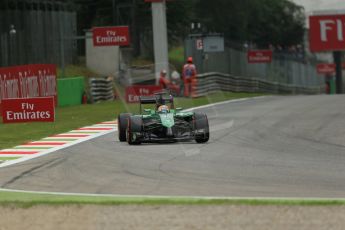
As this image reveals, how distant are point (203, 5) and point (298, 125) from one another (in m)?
37.8

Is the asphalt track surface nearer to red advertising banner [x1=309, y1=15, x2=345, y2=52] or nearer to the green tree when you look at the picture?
red advertising banner [x1=309, y1=15, x2=345, y2=52]

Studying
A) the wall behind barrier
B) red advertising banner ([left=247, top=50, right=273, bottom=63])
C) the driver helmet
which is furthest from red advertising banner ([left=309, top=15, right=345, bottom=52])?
the driver helmet

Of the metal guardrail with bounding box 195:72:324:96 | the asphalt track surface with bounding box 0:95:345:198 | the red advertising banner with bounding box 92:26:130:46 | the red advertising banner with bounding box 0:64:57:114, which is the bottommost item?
the asphalt track surface with bounding box 0:95:345:198

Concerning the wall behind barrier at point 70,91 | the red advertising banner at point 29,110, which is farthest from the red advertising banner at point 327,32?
the red advertising banner at point 29,110

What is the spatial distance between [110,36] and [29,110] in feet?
61.1

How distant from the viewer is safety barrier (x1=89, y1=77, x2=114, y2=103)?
35.5m

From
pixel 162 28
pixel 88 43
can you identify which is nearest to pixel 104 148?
pixel 162 28

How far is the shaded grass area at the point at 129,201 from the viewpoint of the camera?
839 cm

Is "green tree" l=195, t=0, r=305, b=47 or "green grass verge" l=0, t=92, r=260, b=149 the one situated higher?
"green tree" l=195, t=0, r=305, b=47

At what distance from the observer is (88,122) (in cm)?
2222

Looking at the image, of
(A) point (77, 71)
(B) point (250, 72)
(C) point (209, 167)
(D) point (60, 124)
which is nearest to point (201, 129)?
(C) point (209, 167)

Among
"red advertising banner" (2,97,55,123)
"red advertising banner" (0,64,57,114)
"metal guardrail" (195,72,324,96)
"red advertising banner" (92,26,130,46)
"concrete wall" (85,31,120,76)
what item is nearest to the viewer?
"red advertising banner" (2,97,55,123)

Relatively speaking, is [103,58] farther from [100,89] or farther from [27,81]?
[27,81]

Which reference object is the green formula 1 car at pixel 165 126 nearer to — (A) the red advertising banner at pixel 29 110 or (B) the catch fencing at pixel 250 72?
(A) the red advertising banner at pixel 29 110
